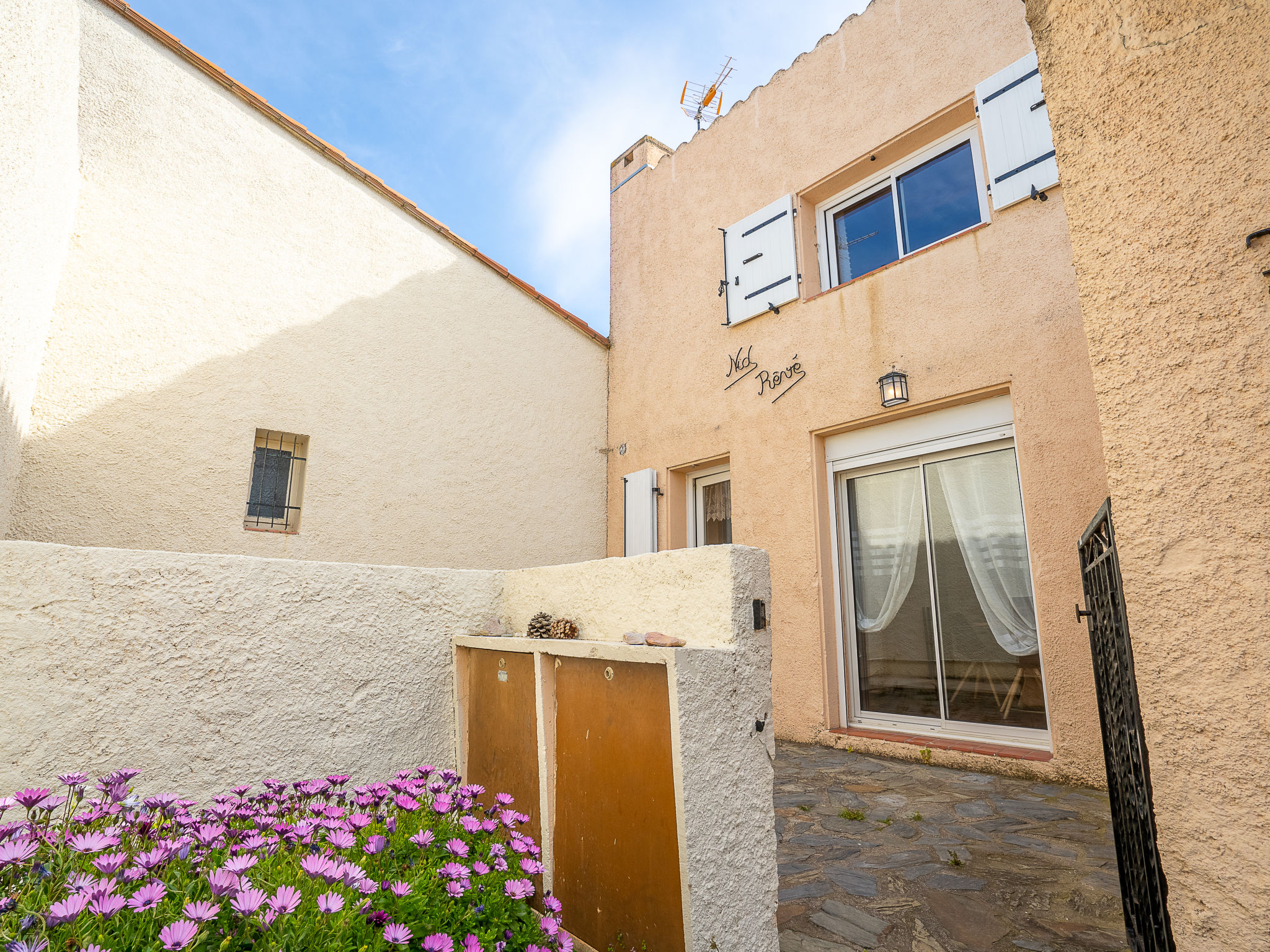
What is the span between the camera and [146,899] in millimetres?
903

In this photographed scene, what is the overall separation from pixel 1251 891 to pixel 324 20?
6910mm

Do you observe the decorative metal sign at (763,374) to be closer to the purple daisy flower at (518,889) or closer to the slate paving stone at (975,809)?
the slate paving stone at (975,809)

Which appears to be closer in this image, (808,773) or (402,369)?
(808,773)

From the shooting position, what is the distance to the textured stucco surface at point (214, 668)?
168 centimetres

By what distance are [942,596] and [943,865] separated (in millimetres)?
2183

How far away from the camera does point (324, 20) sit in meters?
5.16

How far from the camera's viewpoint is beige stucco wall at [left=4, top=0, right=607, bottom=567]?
432 centimetres

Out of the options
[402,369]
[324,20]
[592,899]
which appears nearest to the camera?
[592,899]

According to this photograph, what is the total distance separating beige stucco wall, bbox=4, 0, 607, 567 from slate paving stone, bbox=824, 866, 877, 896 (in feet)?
13.3

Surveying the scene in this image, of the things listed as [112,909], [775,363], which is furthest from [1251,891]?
[775,363]

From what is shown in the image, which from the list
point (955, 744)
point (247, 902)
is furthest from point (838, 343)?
point (247, 902)

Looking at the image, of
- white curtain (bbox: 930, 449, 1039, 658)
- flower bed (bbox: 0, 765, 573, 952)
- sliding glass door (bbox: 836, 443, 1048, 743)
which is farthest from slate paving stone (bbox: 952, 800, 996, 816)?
flower bed (bbox: 0, 765, 573, 952)

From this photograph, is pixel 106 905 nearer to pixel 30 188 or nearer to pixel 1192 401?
pixel 1192 401

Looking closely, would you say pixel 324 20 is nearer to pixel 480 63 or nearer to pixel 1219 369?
pixel 480 63
